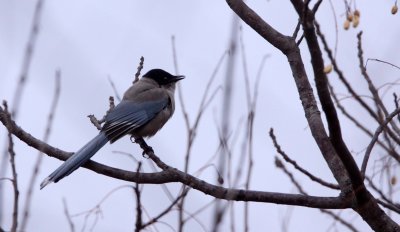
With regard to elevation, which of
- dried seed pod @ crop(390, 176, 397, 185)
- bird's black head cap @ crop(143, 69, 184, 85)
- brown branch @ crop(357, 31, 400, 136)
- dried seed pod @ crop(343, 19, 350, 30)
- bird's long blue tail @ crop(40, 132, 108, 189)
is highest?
bird's black head cap @ crop(143, 69, 184, 85)

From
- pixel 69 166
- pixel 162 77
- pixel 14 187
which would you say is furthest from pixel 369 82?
pixel 162 77

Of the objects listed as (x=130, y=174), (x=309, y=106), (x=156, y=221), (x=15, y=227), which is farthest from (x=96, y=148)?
(x=15, y=227)

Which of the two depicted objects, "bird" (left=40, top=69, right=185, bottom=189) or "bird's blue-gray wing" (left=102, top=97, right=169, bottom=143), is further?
"bird's blue-gray wing" (left=102, top=97, right=169, bottom=143)

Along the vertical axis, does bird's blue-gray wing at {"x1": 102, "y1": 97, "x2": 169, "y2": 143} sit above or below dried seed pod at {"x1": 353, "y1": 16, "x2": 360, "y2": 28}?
above

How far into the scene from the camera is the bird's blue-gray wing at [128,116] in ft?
17.1

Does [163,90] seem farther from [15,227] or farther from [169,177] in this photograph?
[15,227]

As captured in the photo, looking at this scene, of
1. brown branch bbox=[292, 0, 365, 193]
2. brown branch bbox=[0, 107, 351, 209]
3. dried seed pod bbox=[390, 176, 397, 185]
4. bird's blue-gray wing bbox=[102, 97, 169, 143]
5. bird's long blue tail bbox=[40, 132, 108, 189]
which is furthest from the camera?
bird's blue-gray wing bbox=[102, 97, 169, 143]

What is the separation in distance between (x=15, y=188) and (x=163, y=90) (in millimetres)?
4082

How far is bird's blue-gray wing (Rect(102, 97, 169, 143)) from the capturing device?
5.23 meters

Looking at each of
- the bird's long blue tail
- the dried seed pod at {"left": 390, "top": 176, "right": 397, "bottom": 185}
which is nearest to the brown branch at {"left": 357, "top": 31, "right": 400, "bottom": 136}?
the dried seed pod at {"left": 390, "top": 176, "right": 397, "bottom": 185}

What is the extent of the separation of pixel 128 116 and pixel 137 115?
183 millimetres

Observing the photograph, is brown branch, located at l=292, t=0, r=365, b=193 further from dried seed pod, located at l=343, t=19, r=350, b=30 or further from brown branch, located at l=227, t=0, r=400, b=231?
dried seed pod, located at l=343, t=19, r=350, b=30

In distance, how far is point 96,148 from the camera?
4.66 metres

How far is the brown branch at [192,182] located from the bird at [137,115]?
1.43ft
